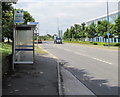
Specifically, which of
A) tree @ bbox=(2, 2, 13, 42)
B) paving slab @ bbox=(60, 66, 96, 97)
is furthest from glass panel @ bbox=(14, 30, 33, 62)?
paving slab @ bbox=(60, 66, 96, 97)

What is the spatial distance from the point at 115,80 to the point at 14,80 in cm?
412

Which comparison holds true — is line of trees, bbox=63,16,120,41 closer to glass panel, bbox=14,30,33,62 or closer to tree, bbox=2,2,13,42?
glass panel, bbox=14,30,33,62

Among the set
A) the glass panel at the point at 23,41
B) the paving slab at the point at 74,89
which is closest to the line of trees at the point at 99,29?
the glass panel at the point at 23,41

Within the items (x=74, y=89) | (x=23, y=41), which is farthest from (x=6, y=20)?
(x=74, y=89)

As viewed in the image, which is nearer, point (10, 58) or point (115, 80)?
point (115, 80)

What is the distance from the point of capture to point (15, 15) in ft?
31.9

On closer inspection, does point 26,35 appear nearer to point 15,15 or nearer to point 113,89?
point 15,15

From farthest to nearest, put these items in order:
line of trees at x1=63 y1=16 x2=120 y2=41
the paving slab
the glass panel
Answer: line of trees at x1=63 y1=16 x2=120 y2=41
the glass panel
the paving slab

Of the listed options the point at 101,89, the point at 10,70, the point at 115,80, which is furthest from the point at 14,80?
the point at 115,80

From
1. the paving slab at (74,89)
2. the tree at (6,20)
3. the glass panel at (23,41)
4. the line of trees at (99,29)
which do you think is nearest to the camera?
the paving slab at (74,89)

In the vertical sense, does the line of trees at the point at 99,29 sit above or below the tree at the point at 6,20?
above

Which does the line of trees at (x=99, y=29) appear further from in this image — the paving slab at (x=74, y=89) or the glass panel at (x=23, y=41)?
the paving slab at (x=74, y=89)

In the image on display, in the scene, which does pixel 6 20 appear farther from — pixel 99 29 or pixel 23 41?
pixel 99 29

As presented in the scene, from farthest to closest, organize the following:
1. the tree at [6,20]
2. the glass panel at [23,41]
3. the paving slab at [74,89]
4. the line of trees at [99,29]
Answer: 1. the line of trees at [99,29]
2. the glass panel at [23,41]
3. the tree at [6,20]
4. the paving slab at [74,89]
